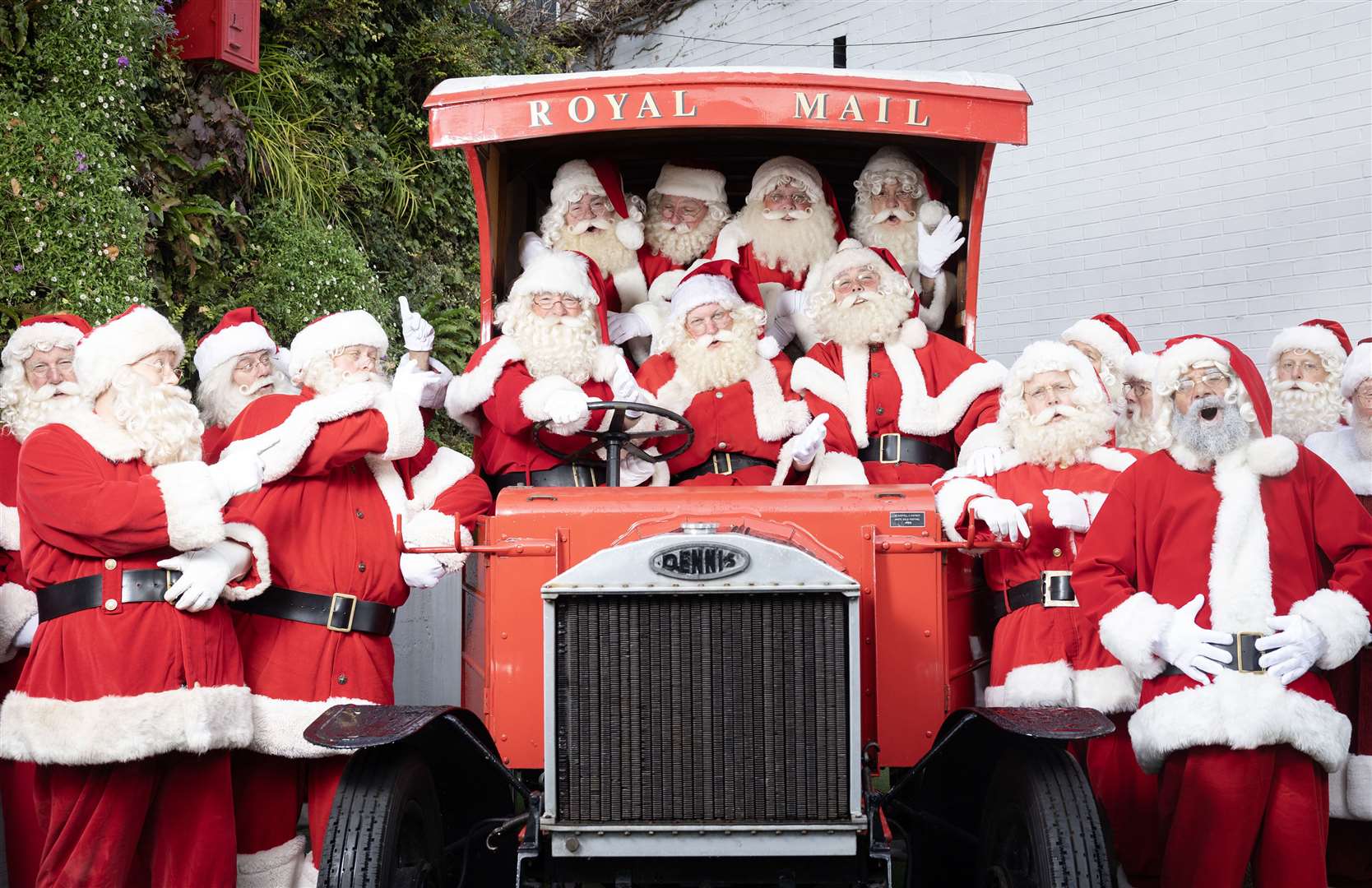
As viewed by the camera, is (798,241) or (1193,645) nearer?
(1193,645)

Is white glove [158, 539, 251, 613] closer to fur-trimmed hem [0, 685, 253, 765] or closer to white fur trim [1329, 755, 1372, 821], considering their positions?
fur-trimmed hem [0, 685, 253, 765]

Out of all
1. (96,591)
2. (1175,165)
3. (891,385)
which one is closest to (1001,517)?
(891,385)

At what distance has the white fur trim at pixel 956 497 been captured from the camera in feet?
12.9

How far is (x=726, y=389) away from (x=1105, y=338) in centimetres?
158

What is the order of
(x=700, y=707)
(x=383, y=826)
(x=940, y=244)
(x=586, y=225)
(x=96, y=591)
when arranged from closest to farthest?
(x=700, y=707) < (x=383, y=826) < (x=96, y=591) < (x=940, y=244) < (x=586, y=225)

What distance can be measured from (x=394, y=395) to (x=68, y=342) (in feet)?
4.18

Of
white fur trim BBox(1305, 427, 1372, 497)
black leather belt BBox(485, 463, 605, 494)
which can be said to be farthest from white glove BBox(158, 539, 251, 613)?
white fur trim BBox(1305, 427, 1372, 497)

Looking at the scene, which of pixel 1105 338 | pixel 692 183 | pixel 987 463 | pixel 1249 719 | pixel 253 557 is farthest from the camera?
pixel 692 183

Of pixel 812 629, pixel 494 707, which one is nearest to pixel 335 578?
pixel 494 707

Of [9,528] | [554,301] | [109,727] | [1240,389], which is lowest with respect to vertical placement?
[109,727]

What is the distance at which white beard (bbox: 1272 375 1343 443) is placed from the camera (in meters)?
5.22

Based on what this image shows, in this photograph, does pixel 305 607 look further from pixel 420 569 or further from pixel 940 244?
pixel 940 244

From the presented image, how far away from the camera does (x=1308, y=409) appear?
5285 mm

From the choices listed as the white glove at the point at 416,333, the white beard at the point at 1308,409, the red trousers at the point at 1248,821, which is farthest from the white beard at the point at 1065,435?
the white glove at the point at 416,333
